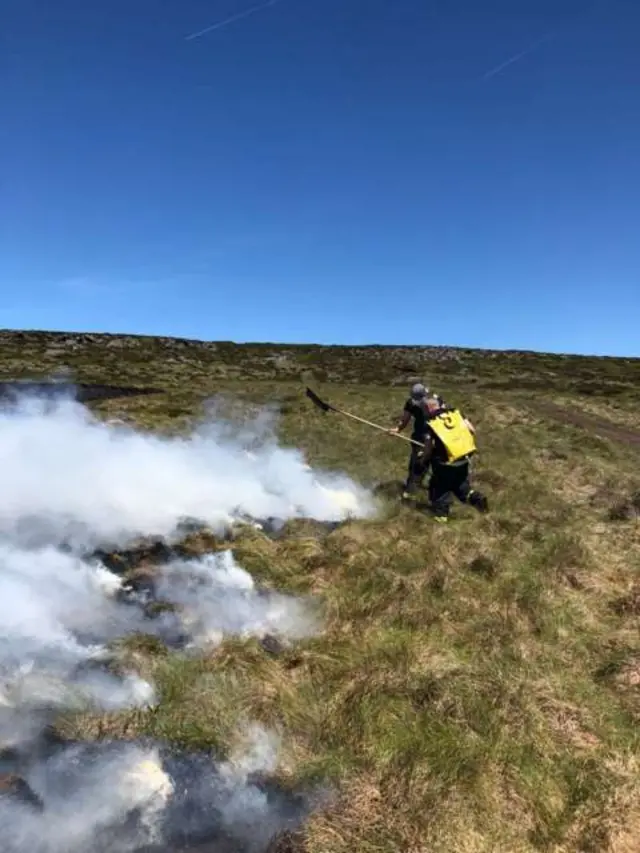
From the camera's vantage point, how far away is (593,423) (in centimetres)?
3512

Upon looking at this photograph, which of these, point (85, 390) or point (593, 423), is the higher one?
point (593, 423)

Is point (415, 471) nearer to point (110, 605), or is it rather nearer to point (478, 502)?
point (478, 502)

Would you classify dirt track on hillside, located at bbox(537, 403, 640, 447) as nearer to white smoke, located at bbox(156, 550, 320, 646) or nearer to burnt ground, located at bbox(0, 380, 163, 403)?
white smoke, located at bbox(156, 550, 320, 646)

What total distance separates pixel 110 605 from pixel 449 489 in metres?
7.62

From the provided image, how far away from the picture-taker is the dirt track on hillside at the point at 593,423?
97.5ft

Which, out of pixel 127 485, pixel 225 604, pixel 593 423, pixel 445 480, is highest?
pixel 593 423

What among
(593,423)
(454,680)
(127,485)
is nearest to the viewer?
(454,680)

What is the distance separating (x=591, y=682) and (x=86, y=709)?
5.12 meters

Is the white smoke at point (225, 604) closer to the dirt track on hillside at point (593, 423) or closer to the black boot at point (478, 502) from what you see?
the black boot at point (478, 502)

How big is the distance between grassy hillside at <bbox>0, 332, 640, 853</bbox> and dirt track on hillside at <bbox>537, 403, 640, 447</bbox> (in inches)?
508

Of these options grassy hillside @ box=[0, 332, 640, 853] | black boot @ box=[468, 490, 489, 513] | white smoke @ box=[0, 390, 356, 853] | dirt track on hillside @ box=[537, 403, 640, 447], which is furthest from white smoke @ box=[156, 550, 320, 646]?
dirt track on hillside @ box=[537, 403, 640, 447]

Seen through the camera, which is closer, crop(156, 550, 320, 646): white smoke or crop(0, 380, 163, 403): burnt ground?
crop(156, 550, 320, 646): white smoke


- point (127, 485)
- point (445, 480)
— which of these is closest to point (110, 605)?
point (127, 485)

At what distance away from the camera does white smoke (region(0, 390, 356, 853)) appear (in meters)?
5.14
